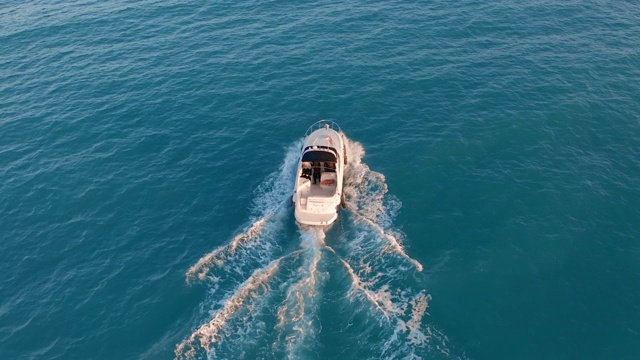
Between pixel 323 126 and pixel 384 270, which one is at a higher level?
pixel 323 126

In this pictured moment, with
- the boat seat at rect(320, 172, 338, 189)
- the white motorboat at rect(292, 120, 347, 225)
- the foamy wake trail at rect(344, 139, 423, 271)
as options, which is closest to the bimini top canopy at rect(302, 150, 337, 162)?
the white motorboat at rect(292, 120, 347, 225)

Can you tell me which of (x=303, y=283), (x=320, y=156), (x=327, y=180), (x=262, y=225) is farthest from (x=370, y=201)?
(x=303, y=283)

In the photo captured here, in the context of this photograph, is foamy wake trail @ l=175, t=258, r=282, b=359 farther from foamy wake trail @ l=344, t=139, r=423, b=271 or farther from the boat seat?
the boat seat

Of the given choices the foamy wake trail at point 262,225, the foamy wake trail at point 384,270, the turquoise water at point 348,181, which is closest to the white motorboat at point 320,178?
the turquoise water at point 348,181

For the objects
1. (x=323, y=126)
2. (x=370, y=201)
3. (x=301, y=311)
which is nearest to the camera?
(x=301, y=311)

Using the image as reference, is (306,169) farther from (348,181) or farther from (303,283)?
(303,283)

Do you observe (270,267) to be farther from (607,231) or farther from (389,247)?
(607,231)
